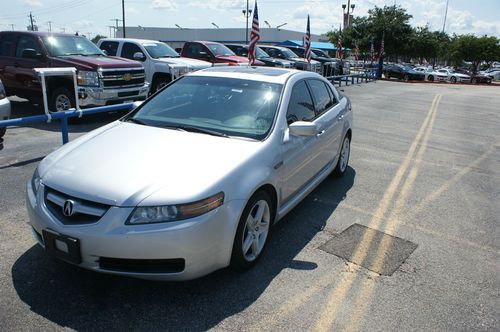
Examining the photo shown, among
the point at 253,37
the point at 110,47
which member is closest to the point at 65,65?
the point at 110,47

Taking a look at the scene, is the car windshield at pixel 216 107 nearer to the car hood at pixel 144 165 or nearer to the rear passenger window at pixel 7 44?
the car hood at pixel 144 165

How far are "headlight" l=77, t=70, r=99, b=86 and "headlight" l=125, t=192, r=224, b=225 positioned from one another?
720 cm

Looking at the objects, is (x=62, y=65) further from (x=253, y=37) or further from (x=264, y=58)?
(x=264, y=58)

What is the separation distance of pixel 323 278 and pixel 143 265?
59.9 inches

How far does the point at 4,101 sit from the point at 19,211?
2.90m

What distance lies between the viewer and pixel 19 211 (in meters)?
4.58

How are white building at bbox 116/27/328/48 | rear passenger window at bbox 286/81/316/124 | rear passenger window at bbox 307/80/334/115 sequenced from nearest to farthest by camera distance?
1. rear passenger window at bbox 286/81/316/124
2. rear passenger window at bbox 307/80/334/115
3. white building at bbox 116/27/328/48

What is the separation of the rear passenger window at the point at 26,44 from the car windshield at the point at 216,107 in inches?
254

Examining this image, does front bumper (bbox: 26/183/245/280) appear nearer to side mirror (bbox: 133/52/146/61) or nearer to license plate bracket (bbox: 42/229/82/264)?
license plate bracket (bbox: 42/229/82/264)

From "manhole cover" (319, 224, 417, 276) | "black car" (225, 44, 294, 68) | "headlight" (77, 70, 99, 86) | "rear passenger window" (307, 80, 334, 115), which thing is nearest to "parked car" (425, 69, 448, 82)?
"black car" (225, 44, 294, 68)

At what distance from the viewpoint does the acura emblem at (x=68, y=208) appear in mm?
2982

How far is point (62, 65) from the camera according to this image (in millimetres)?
9312

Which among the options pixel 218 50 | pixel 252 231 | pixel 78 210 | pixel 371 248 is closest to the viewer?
pixel 78 210

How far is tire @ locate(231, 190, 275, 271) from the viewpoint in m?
3.36
